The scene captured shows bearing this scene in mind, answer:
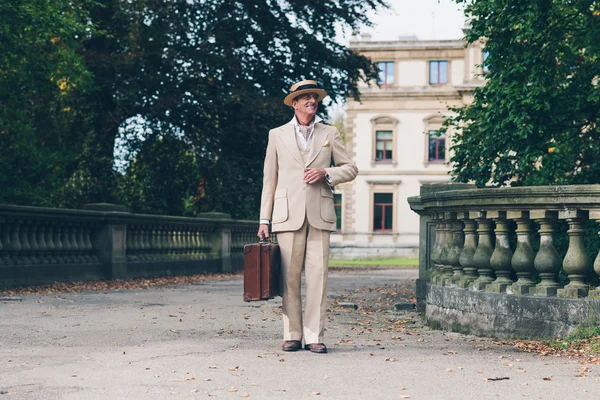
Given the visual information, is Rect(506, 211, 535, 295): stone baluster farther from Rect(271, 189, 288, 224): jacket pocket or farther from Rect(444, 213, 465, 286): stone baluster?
Rect(271, 189, 288, 224): jacket pocket

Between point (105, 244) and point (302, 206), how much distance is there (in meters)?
11.0

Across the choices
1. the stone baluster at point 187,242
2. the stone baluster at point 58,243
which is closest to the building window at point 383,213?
the stone baluster at point 187,242

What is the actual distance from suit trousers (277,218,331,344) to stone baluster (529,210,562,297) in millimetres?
1948

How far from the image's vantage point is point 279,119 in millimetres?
25578

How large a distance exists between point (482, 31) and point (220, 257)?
11.7 meters

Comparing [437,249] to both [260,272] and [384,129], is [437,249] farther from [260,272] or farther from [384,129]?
[384,129]

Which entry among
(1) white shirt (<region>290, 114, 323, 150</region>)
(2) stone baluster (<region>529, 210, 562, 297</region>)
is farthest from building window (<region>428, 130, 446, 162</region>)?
(1) white shirt (<region>290, 114, 323, 150</region>)

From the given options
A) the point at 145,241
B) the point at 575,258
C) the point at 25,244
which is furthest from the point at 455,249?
the point at 145,241

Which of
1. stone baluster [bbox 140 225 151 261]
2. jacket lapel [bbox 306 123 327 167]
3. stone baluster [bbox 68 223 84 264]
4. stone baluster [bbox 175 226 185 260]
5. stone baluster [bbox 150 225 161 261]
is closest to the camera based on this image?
jacket lapel [bbox 306 123 327 167]

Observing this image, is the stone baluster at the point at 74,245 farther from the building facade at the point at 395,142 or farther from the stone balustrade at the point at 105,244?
the building facade at the point at 395,142

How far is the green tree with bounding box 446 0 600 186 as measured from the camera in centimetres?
1340

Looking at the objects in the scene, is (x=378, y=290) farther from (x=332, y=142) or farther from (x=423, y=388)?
(x=423, y=388)

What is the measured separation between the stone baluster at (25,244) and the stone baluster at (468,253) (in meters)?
8.05

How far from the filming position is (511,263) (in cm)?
873
